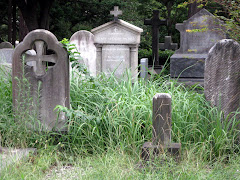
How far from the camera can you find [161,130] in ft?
13.2

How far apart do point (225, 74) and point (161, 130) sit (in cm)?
125

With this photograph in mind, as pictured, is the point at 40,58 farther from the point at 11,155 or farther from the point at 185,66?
the point at 185,66

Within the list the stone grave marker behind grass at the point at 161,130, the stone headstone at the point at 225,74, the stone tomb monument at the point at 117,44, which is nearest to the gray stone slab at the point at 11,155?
the stone grave marker behind grass at the point at 161,130

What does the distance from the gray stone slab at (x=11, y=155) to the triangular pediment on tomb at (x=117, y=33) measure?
181 inches

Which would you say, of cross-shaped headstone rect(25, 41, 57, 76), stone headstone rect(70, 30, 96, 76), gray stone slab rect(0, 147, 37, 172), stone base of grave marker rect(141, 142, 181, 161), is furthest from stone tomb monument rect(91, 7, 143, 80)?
stone base of grave marker rect(141, 142, 181, 161)

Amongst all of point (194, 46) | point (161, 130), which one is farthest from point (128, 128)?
point (194, 46)

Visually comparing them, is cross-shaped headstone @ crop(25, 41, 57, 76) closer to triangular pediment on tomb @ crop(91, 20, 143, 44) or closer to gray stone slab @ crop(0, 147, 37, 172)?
gray stone slab @ crop(0, 147, 37, 172)

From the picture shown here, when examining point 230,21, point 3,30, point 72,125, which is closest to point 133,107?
point 72,125

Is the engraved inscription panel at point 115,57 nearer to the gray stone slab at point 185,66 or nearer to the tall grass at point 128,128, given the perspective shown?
the gray stone slab at point 185,66

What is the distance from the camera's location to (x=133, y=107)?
451 cm

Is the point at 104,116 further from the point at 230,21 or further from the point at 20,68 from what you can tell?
the point at 230,21

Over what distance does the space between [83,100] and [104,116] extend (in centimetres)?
68

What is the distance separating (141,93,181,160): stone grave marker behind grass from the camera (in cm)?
396

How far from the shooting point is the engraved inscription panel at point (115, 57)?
8555mm
